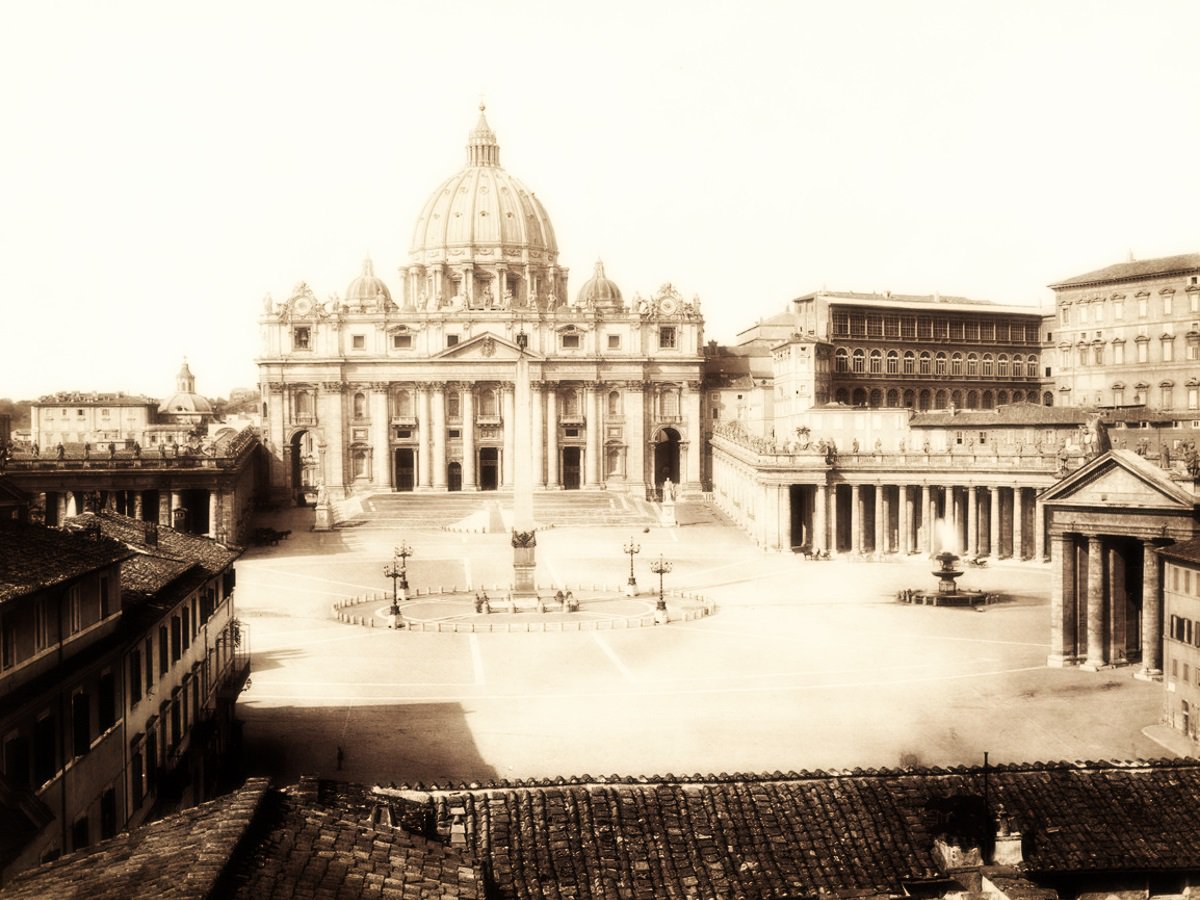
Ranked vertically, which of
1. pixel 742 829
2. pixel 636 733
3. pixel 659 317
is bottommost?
pixel 636 733

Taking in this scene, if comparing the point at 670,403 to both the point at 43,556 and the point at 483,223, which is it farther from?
the point at 43,556

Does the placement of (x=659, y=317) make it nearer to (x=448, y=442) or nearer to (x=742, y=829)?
(x=448, y=442)

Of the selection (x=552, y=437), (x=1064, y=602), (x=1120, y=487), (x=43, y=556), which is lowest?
(x=1064, y=602)

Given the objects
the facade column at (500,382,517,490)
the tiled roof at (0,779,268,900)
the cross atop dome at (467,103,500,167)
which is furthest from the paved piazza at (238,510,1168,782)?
the cross atop dome at (467,103,500,167)

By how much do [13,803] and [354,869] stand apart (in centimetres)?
621

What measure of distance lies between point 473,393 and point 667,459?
898 inches

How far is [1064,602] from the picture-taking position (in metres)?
50.7

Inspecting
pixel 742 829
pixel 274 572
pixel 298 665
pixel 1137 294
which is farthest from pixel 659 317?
pixel 742 829

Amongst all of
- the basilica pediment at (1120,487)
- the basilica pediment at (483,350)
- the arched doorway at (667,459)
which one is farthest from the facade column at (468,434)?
the basilica pediment at (1120,487)

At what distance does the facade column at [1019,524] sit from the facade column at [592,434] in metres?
54.7

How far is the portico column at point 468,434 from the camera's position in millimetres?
130875

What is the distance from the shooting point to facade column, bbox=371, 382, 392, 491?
130375mm

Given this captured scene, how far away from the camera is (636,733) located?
4072 centimetres

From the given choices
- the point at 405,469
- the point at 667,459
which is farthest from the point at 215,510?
the point at 667,459
